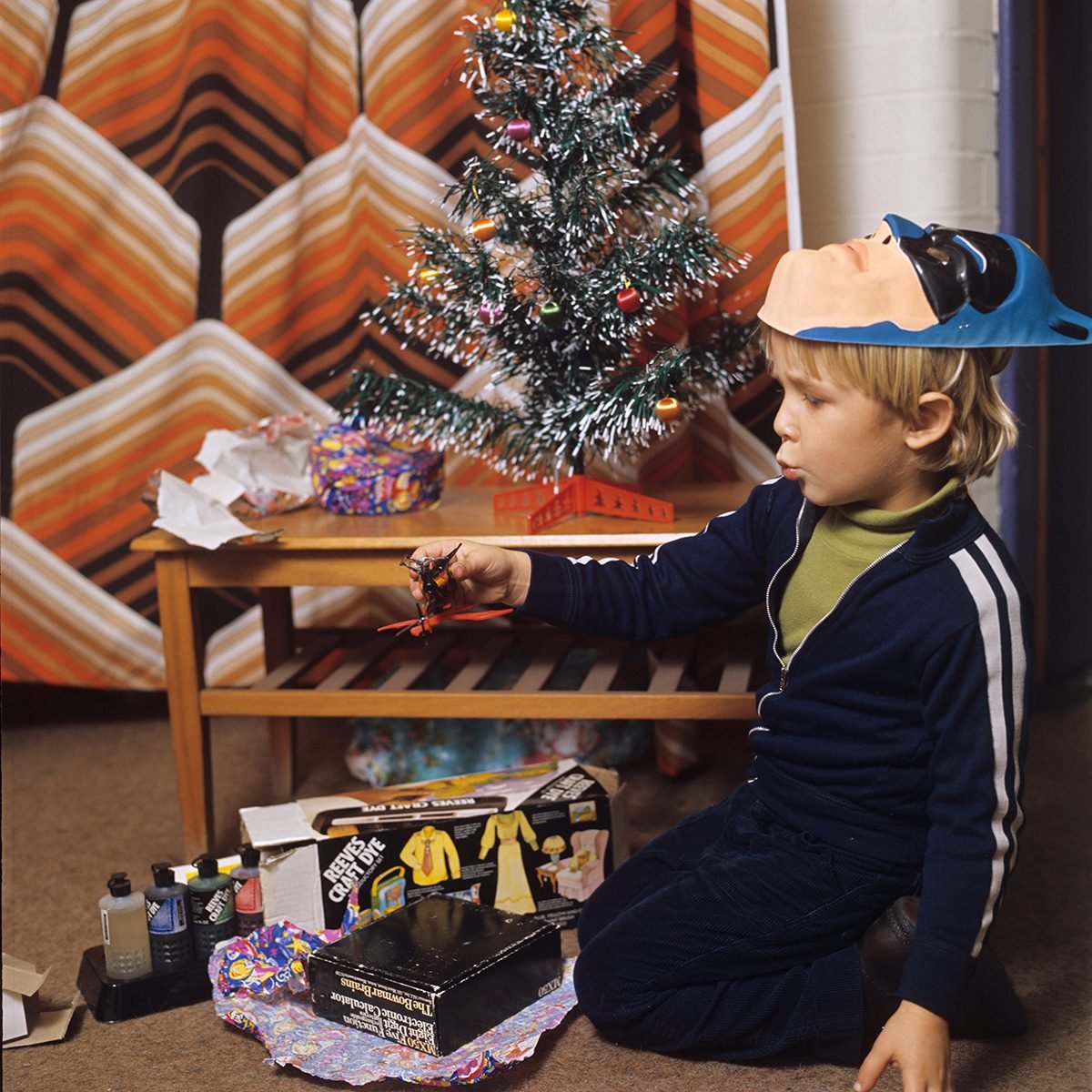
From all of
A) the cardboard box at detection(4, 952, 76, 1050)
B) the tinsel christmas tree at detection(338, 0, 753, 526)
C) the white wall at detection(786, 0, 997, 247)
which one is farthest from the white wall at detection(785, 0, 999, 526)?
the cardboard box at detection(4, 952, 76, 1050)

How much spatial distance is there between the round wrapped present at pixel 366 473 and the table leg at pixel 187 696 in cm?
19

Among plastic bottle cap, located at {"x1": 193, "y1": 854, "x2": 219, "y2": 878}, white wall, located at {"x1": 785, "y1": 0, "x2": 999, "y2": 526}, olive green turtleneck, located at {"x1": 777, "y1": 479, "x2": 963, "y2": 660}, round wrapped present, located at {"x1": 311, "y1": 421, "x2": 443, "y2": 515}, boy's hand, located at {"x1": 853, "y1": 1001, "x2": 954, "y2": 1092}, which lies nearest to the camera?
boy's hand, located at {"x1": 853, "y1": 1001, "x2": 954, "y2": 1092}

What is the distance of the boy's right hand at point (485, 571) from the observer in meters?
1.08

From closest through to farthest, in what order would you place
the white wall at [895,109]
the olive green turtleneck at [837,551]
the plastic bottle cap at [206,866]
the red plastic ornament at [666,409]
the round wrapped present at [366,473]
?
1. the olive green turtleneck at [837,551]
2. the plastic bottle cap at [206,866]
3. the red plastic ornament at [666,409]
4. the round wrapped present at [366,473]
5. the white wall at [895,109]

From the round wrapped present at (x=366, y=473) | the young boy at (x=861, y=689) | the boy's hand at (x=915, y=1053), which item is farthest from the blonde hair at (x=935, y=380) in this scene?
the round wrapped present at (x=366, y=473)

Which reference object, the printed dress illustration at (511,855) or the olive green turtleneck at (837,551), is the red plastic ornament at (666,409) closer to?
the olive green turtleneck at (837,551)

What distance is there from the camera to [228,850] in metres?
1.50

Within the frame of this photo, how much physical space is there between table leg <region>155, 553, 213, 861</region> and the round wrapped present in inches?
7.5

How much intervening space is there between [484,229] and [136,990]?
0.82m

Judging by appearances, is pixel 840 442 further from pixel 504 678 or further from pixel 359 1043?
pixel 504 678

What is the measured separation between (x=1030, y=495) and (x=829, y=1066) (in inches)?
37.6

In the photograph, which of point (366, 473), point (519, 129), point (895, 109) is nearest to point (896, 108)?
point (895, 109)

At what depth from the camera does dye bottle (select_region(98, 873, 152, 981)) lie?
1174 mm

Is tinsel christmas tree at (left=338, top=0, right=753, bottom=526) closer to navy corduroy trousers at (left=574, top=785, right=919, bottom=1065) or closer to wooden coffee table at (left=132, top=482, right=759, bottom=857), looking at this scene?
wooden coffee table at (left=132, top=482, right=759, bottom=857)
